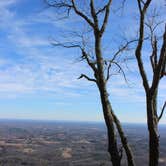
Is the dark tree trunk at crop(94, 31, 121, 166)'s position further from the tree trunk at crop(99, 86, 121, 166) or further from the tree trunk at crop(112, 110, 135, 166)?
the tree trunk at crop(112, 110, 135, 166)

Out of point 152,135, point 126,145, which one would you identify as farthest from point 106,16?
point 126,145

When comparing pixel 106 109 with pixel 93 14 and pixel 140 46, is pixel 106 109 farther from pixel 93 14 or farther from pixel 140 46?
pixel 93 14

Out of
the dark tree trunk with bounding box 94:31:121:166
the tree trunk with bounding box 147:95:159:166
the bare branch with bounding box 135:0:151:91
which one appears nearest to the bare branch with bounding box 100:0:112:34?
the dark tree trunk with bounding box 94:31:121:166

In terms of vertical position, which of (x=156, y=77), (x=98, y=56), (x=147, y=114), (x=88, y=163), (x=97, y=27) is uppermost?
(x=97, y=27)

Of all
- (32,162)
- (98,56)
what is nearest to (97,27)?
(98,56)

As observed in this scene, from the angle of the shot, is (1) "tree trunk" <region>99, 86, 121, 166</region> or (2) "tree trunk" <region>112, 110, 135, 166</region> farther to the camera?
(2) "tree trunk" <region>112, 110, 135, 166</region>

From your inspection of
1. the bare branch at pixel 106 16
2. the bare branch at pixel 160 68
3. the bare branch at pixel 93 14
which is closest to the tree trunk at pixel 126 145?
the bare branch at pixel 160 68

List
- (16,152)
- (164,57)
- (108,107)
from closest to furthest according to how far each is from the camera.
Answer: (164,57), (108,107), (16,152)

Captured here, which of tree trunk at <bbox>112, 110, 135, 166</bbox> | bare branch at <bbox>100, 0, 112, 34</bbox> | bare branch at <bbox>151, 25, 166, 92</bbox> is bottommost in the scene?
tree trunk at <bbox>112, 110, 135, 166</bbox>

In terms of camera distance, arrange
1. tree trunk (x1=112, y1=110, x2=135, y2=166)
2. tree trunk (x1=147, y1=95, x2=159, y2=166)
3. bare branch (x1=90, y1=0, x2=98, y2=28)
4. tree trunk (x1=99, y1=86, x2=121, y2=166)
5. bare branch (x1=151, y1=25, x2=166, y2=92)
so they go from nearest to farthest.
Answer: bare branch (x1=151, y1=25, x2=166, y2=92), tree trunk (x1=147, y1=95, x2=159, y2=166), tree trunk (x1=99, y1=86, x2=121, y2=166), tree trunk (x1=112, y1=110, x2=135, y2=166), bare branch (x1=90, y1=0, x2=98, y2=28)

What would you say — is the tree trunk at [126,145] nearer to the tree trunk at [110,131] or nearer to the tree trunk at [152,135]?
the tree trunk at [110,131]

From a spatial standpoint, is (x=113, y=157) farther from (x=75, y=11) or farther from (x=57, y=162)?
(x=57, y=162)
